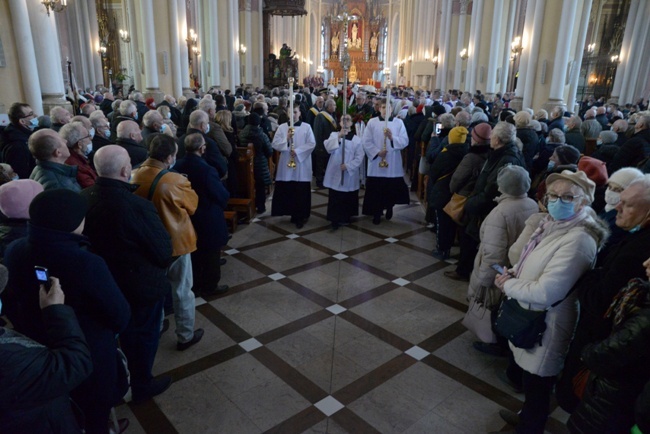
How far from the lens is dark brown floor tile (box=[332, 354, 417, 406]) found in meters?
3.34

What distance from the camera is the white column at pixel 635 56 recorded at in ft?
56.5

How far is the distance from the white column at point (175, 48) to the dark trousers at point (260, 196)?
6419 mm

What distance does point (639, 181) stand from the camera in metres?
2.18

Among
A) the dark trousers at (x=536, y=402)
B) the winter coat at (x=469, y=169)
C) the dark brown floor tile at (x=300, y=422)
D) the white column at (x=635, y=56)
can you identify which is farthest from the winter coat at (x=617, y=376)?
the white column at (x=635, y=56)

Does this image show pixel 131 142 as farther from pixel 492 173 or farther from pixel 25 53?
pixel 25 53

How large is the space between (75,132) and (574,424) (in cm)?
444

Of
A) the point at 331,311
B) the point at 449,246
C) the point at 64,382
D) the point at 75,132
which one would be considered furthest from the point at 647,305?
the point at 75,132

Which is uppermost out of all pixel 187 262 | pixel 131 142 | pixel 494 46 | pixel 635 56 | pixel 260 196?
pixel 494 46

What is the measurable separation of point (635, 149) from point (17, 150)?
7.17m

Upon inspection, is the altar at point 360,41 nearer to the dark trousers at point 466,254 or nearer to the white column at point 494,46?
the white column at point 494,46

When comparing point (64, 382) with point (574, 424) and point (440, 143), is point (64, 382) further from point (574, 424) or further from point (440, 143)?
point (440, 143)

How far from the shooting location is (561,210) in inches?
97.3

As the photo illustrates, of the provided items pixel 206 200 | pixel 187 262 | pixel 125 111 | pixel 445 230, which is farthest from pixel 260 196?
pixel 187 262

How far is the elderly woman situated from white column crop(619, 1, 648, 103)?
62.6 ft
